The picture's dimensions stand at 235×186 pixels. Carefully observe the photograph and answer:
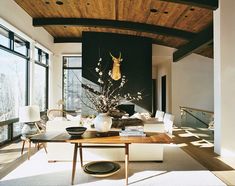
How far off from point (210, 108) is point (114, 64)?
16.4 feet

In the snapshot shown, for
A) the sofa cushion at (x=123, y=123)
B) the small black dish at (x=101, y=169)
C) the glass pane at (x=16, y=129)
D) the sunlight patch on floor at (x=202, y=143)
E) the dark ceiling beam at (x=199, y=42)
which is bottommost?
the sunlight patch on floor at (x=202, y=143)

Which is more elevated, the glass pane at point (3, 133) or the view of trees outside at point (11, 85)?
the view of trees outside at point (11, 85)

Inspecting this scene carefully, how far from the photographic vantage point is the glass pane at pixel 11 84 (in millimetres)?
5598

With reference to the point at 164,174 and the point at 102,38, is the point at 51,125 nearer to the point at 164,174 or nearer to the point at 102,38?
the point at 164,174

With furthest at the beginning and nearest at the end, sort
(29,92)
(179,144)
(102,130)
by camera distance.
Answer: (29,92) → (179,144) → (102,130)

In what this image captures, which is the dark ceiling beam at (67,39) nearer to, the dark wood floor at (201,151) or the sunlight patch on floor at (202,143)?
the dark wood floor at (201,151)

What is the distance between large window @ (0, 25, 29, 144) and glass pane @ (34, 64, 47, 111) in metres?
0.87

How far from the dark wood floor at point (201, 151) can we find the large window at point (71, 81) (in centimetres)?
478

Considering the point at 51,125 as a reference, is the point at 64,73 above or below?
above

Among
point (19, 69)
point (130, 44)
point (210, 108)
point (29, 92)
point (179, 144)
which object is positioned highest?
point (130, 44)

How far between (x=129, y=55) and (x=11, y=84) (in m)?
4.46

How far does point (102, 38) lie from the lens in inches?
341

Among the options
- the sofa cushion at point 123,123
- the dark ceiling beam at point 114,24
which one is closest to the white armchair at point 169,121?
the sofa cushion at point 123,123

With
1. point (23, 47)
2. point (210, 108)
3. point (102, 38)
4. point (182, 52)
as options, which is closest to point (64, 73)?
point (102, 38)
